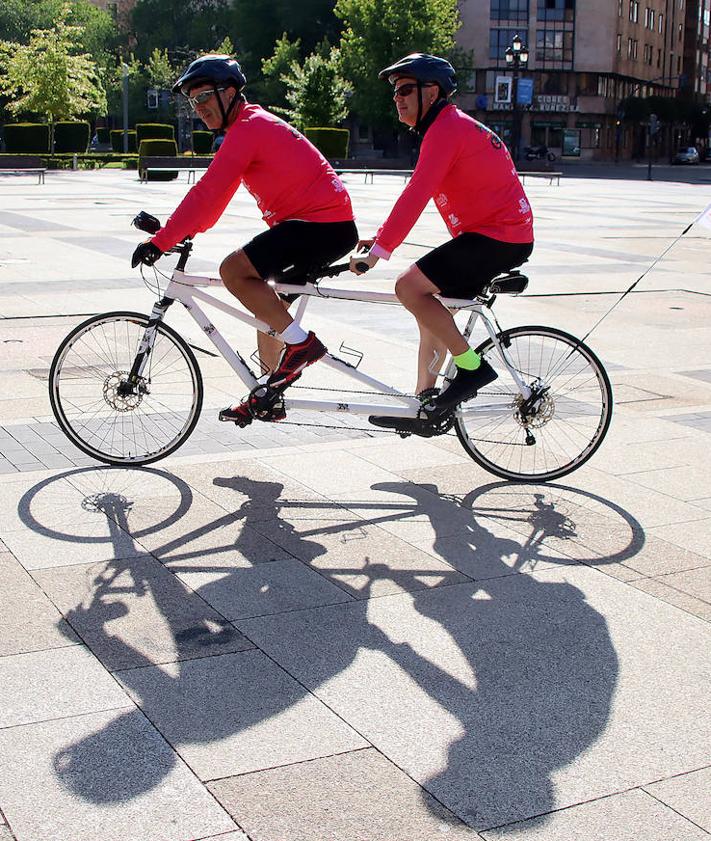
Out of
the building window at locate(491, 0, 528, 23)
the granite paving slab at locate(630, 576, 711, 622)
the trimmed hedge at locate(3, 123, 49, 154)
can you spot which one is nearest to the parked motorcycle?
the building window at locate(491, 0, 528, 23)

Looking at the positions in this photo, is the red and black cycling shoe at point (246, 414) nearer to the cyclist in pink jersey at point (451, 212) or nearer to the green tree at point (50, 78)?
the cyclist in pink jersey at point (451, 212)

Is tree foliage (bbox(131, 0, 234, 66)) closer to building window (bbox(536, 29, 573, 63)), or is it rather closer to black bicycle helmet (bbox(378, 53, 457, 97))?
building window (bbox(536, 29, 573, 63))

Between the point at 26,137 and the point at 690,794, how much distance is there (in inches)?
2371

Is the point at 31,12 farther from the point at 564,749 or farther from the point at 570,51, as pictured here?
the point at 564,749

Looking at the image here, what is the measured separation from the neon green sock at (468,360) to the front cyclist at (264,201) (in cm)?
67

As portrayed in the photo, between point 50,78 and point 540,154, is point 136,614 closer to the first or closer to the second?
point 50,78

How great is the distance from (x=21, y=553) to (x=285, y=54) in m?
78.9

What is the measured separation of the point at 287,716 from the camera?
350cm

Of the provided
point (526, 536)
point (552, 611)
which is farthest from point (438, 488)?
point (552, 611)

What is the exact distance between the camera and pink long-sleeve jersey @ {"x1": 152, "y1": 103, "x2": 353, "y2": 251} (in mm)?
5461

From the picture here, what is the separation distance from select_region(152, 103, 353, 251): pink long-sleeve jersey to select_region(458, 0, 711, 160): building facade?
88.7 meters

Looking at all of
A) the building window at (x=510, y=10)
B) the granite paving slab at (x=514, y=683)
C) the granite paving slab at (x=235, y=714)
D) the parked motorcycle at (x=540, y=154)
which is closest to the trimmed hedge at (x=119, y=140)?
the parked motorcycle at (x=540, y=154)

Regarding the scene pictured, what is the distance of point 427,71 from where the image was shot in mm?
5348

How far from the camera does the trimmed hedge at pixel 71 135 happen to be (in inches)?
2408
